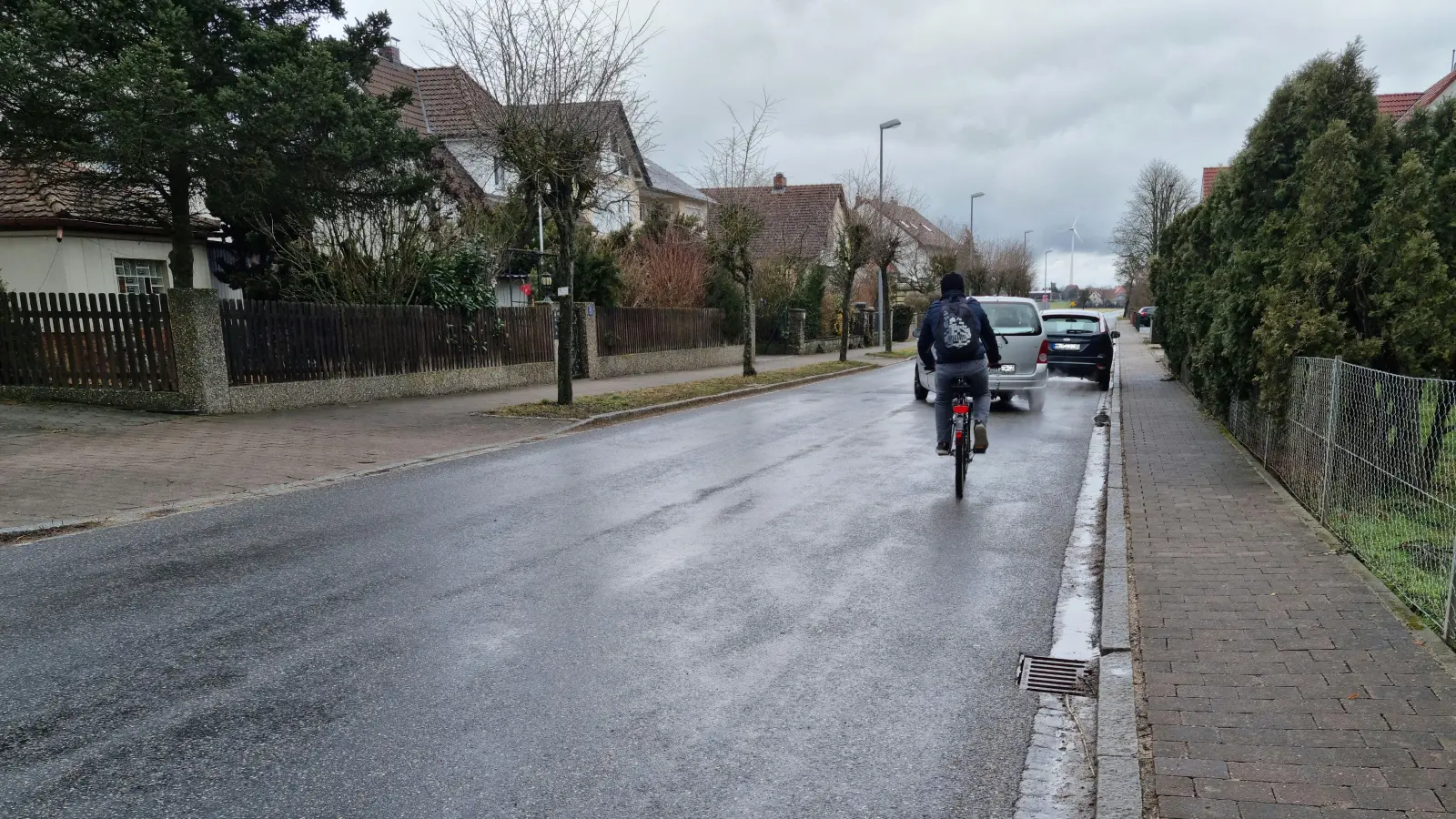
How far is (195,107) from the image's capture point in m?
11.5

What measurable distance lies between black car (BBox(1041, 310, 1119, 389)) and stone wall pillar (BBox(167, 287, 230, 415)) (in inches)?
581

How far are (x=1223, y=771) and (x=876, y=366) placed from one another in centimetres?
2575

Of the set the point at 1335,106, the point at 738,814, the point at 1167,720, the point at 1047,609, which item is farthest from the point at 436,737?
the point at 1335,106

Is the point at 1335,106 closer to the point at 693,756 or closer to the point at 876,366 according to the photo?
the point at 693,756

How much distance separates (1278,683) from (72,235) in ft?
65.5

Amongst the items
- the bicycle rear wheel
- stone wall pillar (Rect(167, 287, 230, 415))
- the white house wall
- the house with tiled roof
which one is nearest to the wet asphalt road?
the bicycle rear wheel

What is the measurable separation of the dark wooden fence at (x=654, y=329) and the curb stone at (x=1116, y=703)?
17.4m

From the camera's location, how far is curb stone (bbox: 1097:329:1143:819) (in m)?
3.01

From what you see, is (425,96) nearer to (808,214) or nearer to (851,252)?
(851,252)

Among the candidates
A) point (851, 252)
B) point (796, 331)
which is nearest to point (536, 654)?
point (851, 252)

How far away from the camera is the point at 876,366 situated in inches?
1123

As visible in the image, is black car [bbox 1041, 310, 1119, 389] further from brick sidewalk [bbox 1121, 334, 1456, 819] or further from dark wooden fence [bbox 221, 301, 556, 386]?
brick sidewalk [bbox 1121, 334, 1456, 819]

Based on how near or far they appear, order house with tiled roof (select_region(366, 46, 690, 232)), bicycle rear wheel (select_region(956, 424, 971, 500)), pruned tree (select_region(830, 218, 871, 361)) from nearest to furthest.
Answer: bicycle rear wheel (select_region(956, 424, 971, 500)), house with tiled roof (select_region(366, 46, 690, 232)), pruned tree (select_region(830, 218, 871, 361))

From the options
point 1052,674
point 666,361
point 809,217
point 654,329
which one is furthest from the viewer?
point 809,217
